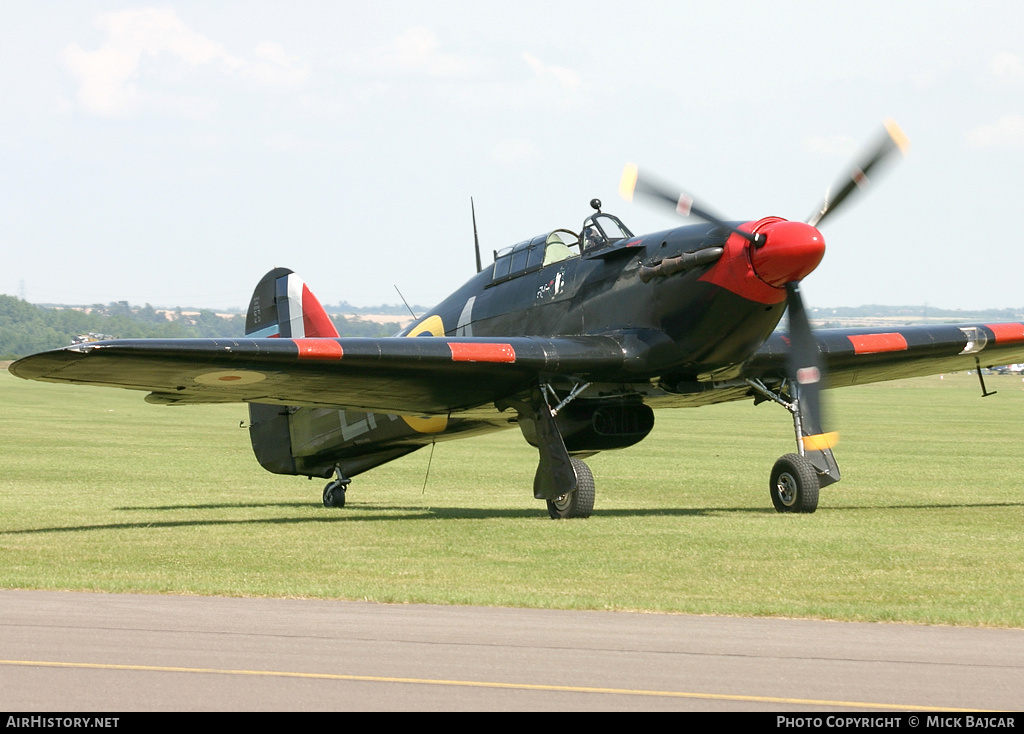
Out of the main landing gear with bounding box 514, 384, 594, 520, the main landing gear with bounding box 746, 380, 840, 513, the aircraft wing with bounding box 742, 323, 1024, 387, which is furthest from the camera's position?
the aircraft wing with bounding box 742, 323, 1024, 387

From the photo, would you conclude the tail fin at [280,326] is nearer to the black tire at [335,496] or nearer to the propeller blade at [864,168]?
the black tire at [335,496]

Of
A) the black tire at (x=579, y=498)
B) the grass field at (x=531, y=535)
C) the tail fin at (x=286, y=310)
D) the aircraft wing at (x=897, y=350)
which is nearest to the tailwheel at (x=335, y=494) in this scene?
the grass field at (x=531, y=535)

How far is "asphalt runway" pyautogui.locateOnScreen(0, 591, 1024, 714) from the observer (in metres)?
6.37

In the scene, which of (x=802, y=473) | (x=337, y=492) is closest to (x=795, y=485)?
(x=802, y=473)

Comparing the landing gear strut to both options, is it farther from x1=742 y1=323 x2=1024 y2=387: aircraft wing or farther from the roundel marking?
x1=742 y1=323 x2=1024 y2=387: aircraft wing

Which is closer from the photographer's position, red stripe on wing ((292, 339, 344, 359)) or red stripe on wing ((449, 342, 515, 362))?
red stripe on wing ((292, 339, 344, 359))

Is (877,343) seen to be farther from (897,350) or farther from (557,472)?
(557,472)

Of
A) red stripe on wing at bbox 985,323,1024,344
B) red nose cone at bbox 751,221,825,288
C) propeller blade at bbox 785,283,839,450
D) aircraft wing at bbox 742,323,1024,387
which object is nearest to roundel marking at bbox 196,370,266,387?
red nose cone at bbox 751,221,825,288

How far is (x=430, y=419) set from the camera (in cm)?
1900

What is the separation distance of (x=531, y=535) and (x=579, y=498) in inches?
64.2

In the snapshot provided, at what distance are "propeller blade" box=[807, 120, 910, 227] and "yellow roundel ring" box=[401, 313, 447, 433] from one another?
6081mm

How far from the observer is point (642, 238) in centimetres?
1627

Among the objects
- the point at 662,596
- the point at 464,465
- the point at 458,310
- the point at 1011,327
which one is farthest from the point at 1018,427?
the point at 662,596

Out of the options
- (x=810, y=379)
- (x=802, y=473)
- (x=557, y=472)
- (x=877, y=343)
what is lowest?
(x=802, y=473)
